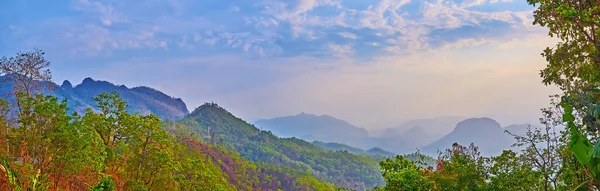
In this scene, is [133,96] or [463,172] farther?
[133,96]

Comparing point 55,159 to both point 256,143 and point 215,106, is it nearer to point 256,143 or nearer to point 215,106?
point 256,143

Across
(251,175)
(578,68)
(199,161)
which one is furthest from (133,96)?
(578,68)

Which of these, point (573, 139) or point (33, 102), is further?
point (33, 102)

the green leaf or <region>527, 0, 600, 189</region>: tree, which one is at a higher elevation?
<region>527, 0, 600, 189</region>: tree

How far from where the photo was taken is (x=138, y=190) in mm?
13805

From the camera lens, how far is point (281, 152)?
10550 centimetres

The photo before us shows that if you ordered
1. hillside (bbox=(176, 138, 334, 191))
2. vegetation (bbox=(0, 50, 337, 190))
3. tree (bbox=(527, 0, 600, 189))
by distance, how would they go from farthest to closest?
hillside (bbox=(176, 138, 334, 191)) < vegetation (bbox=(0, 50, 337, 190)) < tree (bbox=(527, 0, 600, 189))

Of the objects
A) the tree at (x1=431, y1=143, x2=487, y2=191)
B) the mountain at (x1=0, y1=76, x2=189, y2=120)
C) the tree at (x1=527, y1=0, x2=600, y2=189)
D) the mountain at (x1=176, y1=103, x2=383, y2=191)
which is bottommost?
the tree at (x1=431, y1=143, x2=487, y2=191)

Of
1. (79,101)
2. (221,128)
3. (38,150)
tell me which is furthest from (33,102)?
(79,101)

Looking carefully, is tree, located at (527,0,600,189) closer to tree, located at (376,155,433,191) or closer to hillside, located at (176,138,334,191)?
tree, located at (376,155,433,191)

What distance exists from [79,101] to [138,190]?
538ft

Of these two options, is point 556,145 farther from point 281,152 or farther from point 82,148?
point 281,152

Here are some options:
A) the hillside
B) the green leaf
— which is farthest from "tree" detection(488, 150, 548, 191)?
the hillside

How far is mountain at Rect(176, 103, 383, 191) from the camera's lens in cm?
9350
